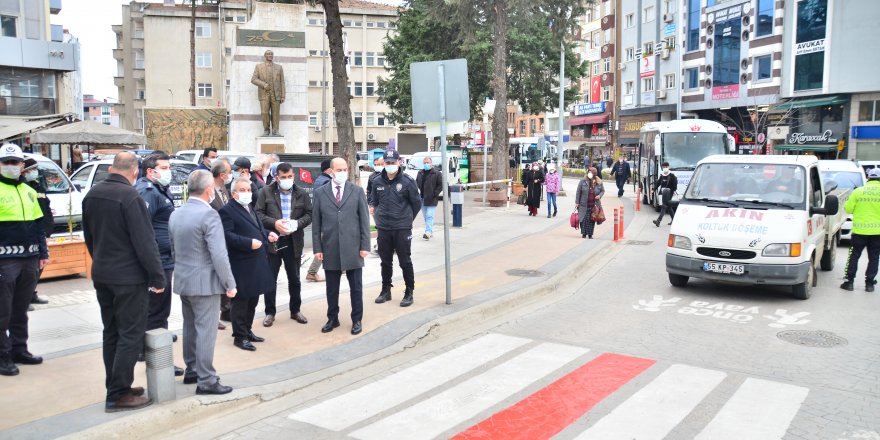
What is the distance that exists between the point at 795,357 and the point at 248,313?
5.69m

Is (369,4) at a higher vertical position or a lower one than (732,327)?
higher

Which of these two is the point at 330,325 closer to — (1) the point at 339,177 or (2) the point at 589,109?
(1) the point at 339,177

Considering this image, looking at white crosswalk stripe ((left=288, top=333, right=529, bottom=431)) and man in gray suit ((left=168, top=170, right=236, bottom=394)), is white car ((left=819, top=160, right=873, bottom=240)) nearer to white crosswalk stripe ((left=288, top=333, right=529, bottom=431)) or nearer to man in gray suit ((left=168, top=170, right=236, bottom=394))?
white crosswalk stripe ((left=288, top=333, right=529, bottom=431))

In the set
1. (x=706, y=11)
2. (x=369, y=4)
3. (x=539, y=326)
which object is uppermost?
(x=369, y=4)

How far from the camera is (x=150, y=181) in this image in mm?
6688

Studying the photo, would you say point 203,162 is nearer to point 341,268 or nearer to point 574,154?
point 341,268

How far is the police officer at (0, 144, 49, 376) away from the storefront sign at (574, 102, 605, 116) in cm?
6399

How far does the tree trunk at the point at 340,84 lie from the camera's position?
15.8 m

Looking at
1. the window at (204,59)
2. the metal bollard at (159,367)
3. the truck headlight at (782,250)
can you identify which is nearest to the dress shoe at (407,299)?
the metal bollard at (159,367)

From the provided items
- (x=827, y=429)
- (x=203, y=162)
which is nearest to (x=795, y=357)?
(x=827, y=429)

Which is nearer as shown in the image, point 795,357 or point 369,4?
point 795,357

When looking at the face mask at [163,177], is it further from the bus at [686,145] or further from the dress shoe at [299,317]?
the bus at [686,145]

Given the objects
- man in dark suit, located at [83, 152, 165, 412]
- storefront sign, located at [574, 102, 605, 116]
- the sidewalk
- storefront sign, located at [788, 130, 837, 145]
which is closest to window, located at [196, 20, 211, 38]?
storefront sign, located at [574, 102, 605, 116]

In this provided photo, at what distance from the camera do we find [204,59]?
6397cm
